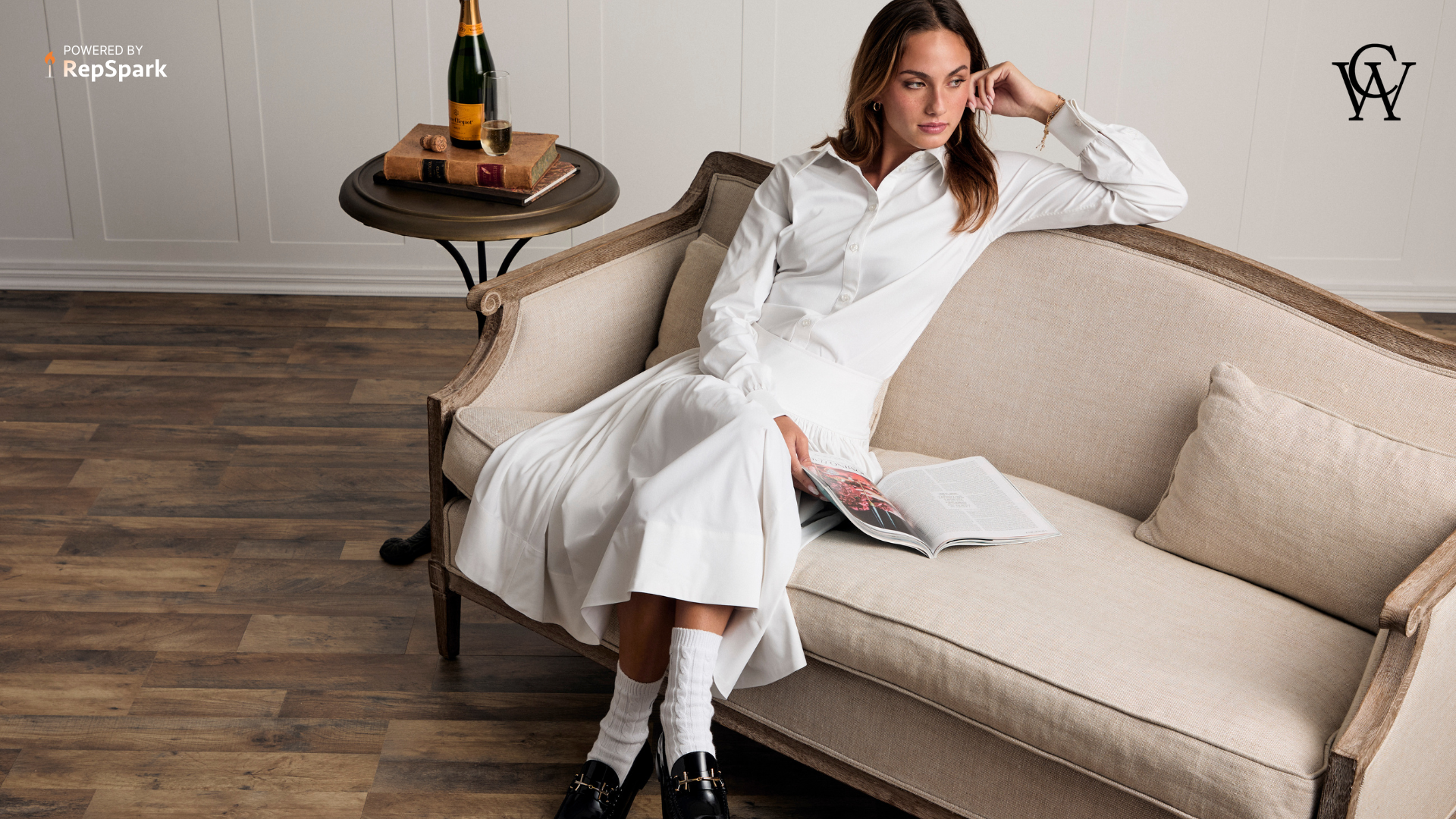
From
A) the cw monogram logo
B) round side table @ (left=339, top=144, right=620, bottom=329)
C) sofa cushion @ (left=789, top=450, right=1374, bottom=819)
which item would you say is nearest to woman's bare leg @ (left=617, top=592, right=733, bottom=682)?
sofa cushion @ (left=789, top=450, right=1374, bottom=819)

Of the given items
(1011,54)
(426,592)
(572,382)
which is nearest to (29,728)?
(426,592)

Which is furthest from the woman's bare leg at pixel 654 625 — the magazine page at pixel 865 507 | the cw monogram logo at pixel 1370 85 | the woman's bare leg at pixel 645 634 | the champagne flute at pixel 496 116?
the cw monogram logo at pixel 1370 85

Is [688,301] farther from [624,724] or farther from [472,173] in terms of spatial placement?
[624,724]

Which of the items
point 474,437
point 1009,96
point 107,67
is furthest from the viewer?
point 107,67

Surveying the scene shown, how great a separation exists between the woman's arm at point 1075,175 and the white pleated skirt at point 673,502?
0.43 m

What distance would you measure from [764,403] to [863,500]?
23 cm

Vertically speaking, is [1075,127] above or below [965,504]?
above

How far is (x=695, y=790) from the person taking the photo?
1588mm

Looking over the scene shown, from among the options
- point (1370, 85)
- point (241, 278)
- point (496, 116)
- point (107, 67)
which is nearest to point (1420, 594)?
point (496, 116)

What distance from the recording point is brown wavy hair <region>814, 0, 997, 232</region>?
6.39 feet

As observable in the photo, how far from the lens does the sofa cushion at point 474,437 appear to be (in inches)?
75.8

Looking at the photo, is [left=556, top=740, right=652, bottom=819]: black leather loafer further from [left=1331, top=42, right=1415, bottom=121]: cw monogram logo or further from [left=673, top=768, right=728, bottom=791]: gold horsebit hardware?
[left=1331, top=42, right=1415, bottom=121]: cw monogram logo

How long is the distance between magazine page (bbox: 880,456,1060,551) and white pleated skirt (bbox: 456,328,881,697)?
0.10 meters

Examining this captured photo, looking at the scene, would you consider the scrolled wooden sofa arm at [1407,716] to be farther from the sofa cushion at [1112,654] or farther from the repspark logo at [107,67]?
the repspark logo at [107,67]
